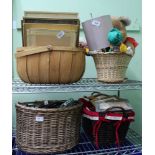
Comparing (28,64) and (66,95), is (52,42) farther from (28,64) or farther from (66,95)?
(66,95)

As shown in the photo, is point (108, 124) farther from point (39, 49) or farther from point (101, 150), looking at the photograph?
point (39, 49)

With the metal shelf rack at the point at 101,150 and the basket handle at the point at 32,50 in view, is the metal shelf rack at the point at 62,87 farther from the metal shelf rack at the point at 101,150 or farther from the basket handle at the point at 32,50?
the metal shelf rack at the point at 101,150

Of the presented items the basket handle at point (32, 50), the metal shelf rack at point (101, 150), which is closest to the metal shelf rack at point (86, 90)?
the metal shelf rack at point (101, 150)

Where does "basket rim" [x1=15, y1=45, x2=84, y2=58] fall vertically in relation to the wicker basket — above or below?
above

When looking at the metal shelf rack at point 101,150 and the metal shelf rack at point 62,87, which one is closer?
the metal shelf rack at point 62,87

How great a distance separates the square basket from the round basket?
6.4 inches

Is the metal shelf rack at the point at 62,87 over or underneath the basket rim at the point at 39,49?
underneath

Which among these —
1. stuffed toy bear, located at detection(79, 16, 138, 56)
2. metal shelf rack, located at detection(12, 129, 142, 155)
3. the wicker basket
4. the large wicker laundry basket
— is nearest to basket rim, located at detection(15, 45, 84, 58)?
the large wicker laundry basket

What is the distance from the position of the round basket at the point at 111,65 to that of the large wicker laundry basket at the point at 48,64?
0.12 metres

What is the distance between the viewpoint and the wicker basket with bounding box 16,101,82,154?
968 mm

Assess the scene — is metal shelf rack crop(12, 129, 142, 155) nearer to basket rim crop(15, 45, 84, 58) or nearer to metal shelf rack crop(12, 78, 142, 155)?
metal shelf rack crop(12, 78, 142, 155)

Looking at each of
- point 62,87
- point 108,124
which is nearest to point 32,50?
point 62,87

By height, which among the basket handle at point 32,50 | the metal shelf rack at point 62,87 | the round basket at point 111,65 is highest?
the basket handle at point 32,50

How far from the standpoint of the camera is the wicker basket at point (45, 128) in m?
0.97
